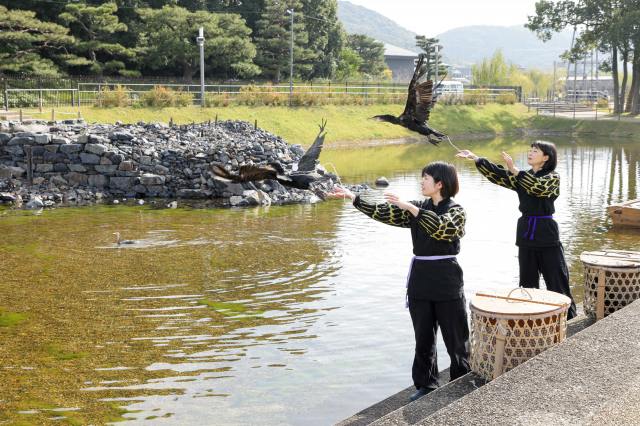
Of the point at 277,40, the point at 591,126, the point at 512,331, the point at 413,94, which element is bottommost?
the point at 512,331

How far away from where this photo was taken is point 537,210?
7.06m

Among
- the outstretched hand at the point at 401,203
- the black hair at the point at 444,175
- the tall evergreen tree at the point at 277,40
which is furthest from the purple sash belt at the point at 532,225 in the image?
the tall evergreen tree at the point at 277,40

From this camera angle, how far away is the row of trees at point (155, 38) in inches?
1442

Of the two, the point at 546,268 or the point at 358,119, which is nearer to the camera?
the point at 546,268

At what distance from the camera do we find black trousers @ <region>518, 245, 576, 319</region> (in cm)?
708

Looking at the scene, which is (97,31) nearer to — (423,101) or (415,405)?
(423,101)

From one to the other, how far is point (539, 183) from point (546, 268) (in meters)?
0.81

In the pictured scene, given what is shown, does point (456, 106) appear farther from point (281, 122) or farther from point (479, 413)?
point (479, 413)

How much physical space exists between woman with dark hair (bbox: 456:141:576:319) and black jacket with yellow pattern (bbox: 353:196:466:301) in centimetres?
138

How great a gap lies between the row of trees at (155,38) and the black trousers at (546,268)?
1290 inches

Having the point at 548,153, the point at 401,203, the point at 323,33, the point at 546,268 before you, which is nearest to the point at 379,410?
the point at 401,203

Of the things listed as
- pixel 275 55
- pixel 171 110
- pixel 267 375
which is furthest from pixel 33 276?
pixel 275 55

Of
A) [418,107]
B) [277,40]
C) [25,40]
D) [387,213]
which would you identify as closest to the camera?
[387,213]

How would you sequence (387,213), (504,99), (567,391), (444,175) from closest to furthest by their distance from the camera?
(567,391)
(444,175)
(387,213)
(504,99)
